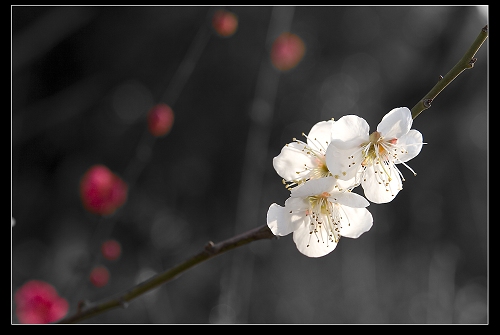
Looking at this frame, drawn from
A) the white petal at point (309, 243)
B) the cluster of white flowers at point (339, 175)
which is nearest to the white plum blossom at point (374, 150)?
the cluster of white flowers at point (339, 175)

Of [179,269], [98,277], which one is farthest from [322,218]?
[98,277]

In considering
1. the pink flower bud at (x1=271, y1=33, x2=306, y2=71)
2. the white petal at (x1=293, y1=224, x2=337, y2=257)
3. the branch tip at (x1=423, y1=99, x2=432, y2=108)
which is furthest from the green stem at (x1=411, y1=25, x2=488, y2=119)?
the pink flower bud at (x1=271, y1=33, x2=306, y2=71)

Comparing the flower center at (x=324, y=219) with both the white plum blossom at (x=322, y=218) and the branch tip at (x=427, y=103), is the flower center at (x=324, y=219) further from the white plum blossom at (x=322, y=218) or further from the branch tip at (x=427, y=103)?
the branch tip at (x=427, y=103)

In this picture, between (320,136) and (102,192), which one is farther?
(102,192)

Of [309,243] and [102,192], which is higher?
[102,192]

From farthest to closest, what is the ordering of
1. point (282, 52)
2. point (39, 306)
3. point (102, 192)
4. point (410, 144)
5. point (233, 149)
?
point (233, 149) < point (282, 52) < point (102, 192) < point (39, 306) < point (410, 144)

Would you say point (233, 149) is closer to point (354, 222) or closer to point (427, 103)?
point (354, 222)
